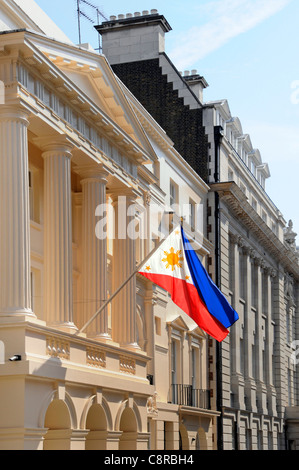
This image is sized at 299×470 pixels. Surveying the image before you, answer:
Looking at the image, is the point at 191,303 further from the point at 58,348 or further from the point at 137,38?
the point at 137,38

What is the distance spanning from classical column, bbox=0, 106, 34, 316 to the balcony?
19188 mm

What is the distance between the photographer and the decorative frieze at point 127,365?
29.0 m

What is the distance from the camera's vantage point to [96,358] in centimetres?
2688

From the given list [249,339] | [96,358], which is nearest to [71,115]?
[96,358]

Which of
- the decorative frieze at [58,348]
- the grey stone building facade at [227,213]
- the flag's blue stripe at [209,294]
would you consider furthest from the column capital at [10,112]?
the grey stone building facade at [227,213]

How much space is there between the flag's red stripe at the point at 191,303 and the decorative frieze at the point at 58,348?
3597 millimetres

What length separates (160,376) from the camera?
39.4m

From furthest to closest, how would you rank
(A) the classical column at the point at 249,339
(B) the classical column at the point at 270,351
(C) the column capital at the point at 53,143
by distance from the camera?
(B) the classical column at the point at 270,351, (A) the classical column at the point at 249,339, (C) the column capital at the point at 53,143

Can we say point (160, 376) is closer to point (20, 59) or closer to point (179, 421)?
point (179, 421)

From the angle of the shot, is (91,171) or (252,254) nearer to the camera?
(91,171)

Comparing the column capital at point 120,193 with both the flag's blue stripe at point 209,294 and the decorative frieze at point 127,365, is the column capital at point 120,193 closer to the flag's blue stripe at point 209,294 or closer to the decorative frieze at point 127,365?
the flag's blue stripe at point 209,294

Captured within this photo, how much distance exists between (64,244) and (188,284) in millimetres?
4258

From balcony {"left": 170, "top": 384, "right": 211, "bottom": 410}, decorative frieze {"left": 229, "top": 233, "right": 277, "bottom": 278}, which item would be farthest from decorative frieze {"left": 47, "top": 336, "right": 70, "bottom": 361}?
decorative frieze {"left": 229, "top": 233, "right": 277, "bottom": 278}

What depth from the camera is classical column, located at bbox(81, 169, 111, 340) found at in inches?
1099
